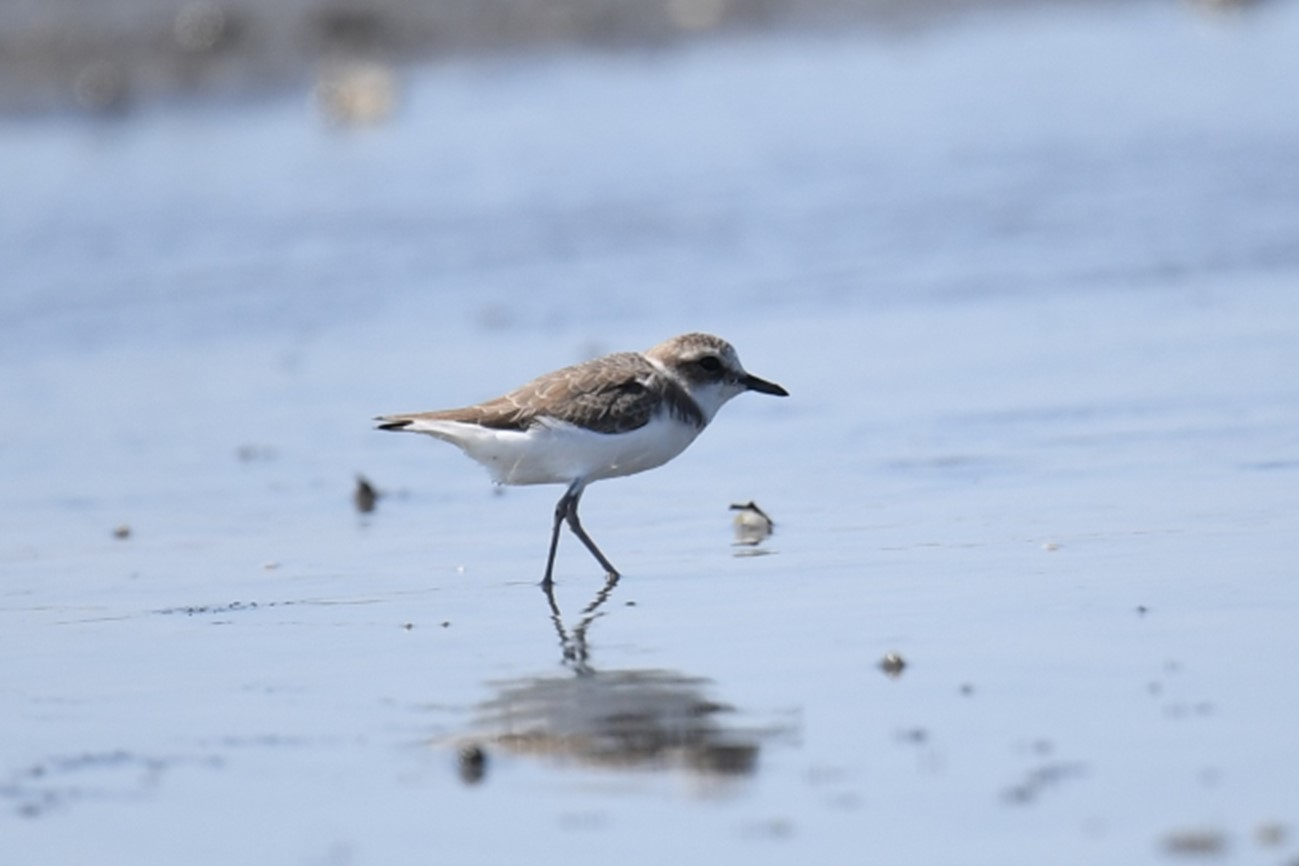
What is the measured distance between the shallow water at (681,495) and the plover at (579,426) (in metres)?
0.36

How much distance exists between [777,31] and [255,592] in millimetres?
16874

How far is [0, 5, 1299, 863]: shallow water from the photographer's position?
5.34 m

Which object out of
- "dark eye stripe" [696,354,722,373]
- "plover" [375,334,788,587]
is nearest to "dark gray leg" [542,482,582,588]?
"plover" [375,334,788,587]

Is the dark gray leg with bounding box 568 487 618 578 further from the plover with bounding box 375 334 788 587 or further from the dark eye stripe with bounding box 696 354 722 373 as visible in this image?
the dark eye stripe with bounding box 696 354 722 373

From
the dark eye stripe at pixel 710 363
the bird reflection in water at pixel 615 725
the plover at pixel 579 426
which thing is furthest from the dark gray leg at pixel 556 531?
the bird reflection in water at pixel 615 725

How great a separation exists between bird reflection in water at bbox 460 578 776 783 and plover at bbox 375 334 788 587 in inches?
55.0

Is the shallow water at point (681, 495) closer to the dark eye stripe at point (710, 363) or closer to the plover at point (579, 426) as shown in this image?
the plover at point (579, 426)

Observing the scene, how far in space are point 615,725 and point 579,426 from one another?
2149mm

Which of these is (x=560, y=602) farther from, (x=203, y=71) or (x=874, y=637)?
(x=203, y=71)

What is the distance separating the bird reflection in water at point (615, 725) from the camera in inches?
220

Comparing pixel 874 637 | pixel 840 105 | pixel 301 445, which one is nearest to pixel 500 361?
pixel 301 445

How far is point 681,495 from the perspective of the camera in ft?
29.9

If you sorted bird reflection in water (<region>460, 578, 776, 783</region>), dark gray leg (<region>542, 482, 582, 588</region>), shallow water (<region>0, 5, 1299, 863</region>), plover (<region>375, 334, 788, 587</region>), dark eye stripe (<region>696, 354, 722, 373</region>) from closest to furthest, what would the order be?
1. shallow water (<region>0, 5, 1299, 863</region>)
2. bird reflection in water (<region>460, 578, 776, 783</region>)
3. dark gray leg (<region>542, 482, 582, 588</region>)
4. plover (<region>375, 334, 788, 587</region>)
5. dark eye stripe (<region>696, 354, 722, 373</region>)

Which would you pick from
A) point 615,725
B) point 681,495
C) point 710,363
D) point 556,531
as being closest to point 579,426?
point 556,531
